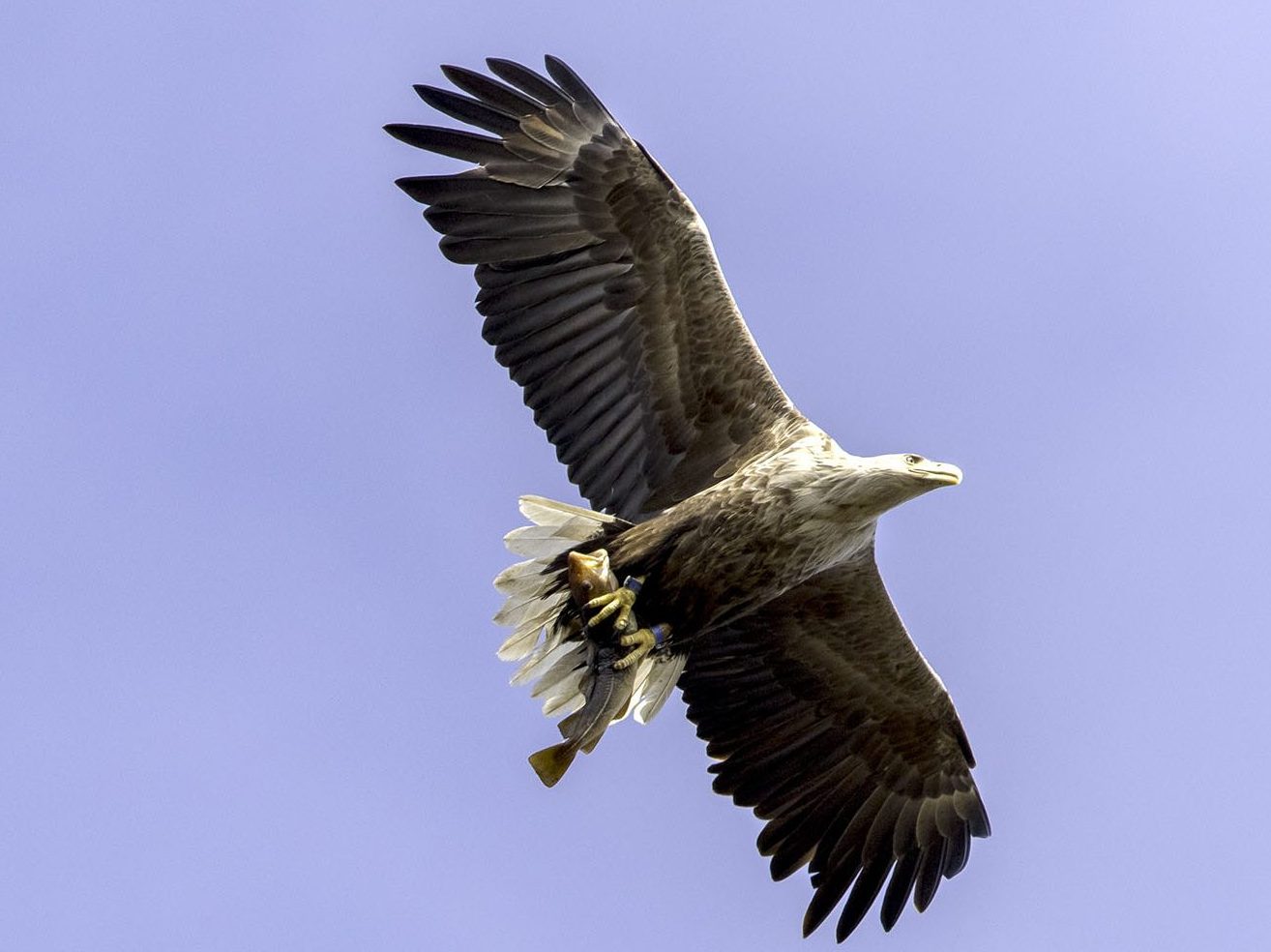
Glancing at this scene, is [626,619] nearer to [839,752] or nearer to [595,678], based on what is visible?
[595,678]

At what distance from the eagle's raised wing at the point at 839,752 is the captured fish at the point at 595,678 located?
1040mm

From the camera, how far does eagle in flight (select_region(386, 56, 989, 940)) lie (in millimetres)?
11672

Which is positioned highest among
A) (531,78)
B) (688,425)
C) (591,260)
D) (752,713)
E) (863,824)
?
(531,78)

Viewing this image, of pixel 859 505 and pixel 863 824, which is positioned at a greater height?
pixel 859 505

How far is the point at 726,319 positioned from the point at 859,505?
1.21m

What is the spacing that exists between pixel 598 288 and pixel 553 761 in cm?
248

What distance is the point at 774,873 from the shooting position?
12758 millimetres

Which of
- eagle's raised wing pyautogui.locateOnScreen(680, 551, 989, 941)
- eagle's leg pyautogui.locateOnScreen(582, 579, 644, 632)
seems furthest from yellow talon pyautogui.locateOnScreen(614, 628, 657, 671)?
eagle's raised wing pyautogui.locateOnScreen(680, 551, 989, 941)

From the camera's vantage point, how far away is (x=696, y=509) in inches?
461

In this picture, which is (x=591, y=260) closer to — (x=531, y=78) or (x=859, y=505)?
(x=531, y=78)

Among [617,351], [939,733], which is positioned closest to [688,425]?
[617,351]

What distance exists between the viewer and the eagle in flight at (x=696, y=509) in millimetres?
11672

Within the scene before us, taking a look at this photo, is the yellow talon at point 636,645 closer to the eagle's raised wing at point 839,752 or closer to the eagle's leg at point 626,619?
the eagle's leg at point 626,619

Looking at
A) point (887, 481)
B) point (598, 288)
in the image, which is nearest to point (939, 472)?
point (887, 481)
